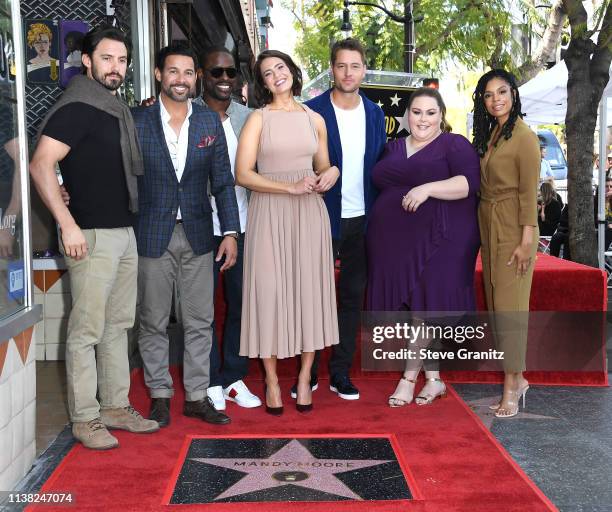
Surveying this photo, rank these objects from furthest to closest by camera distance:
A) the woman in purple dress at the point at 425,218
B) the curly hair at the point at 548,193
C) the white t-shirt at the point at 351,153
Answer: the curly hair at the point at 548,193, the white t-shirt at the point at 351,153, the woman in purple dress at the point at 425,218

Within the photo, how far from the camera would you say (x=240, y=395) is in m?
4.78

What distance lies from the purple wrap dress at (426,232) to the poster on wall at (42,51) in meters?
3.41

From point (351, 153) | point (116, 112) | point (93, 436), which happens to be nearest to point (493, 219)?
point (351, 153)

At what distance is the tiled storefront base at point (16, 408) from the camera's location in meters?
3.30

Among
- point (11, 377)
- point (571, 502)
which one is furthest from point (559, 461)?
point (11, 377)

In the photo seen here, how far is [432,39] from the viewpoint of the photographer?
52.4 feet

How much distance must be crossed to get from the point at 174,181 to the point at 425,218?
1.51 m

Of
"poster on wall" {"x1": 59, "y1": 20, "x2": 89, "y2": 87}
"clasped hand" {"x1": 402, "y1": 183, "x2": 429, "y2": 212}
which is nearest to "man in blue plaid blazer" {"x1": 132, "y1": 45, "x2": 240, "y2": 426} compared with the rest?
"clasped hand" {"x1": 402, "y1": 183, "x2": 429, "y2": 212}

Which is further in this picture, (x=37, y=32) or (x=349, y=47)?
(x=37, y=32)

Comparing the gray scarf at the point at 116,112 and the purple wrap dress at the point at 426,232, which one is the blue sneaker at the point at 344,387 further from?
the gray scarf at the point at 116,112

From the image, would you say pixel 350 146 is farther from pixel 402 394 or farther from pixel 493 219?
pixel 402 394

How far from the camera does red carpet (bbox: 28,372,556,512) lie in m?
3.28

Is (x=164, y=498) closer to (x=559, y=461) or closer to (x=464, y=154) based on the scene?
(x=559, y=461)

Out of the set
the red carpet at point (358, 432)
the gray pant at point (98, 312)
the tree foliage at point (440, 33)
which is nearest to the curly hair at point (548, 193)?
the tree foliage at point (440, 33)
